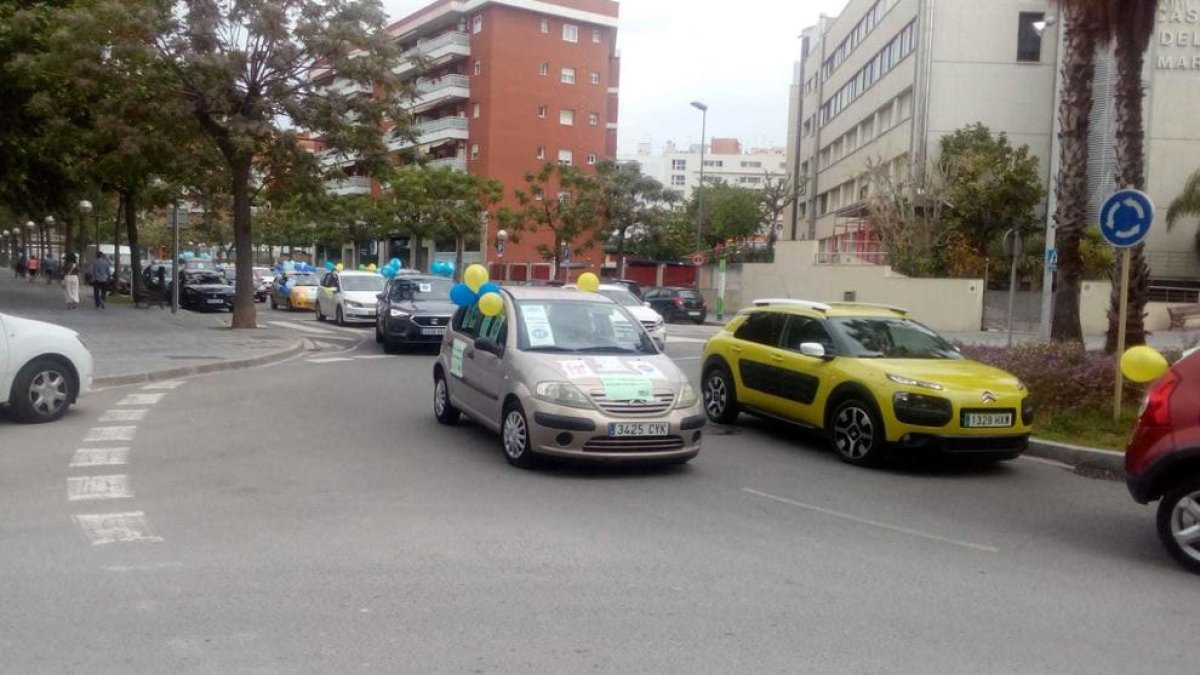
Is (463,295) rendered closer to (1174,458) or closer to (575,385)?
(575,385)

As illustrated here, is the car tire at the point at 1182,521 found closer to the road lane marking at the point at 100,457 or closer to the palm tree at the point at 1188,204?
the road lane marking at the point at 100,457

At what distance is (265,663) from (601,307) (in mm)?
6197

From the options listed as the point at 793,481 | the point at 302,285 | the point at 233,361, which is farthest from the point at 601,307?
the point at 302,285

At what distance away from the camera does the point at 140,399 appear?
518 inches

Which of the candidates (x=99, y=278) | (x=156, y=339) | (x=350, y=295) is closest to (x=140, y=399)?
(x=156, y=339)

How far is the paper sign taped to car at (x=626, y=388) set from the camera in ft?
28.9

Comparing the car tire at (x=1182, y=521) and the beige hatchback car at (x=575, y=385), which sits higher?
the beige hatchback car at (x=575, y=385)

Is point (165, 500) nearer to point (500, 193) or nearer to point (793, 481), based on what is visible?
point (793, 481)

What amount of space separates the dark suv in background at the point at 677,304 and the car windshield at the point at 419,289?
708 inches

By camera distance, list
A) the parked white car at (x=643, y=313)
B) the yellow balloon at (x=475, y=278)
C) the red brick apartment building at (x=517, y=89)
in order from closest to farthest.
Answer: the yellow balloon at (x=475, y=278)
the parked white car at (x=643, y=313)
the red brick apartment building at (x=517, y=89)

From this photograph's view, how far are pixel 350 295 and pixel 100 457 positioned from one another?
20.1 meters

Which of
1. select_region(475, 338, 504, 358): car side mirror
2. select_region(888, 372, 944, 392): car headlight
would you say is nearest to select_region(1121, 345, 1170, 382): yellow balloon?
select_region(888, 372, 944, 392): car headlight

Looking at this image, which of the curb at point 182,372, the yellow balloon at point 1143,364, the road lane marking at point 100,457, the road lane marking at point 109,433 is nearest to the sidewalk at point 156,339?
the curb at point 182,372

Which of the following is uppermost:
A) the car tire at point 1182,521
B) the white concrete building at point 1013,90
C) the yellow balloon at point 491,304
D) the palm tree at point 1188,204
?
the white concrete building at point 1013,90
